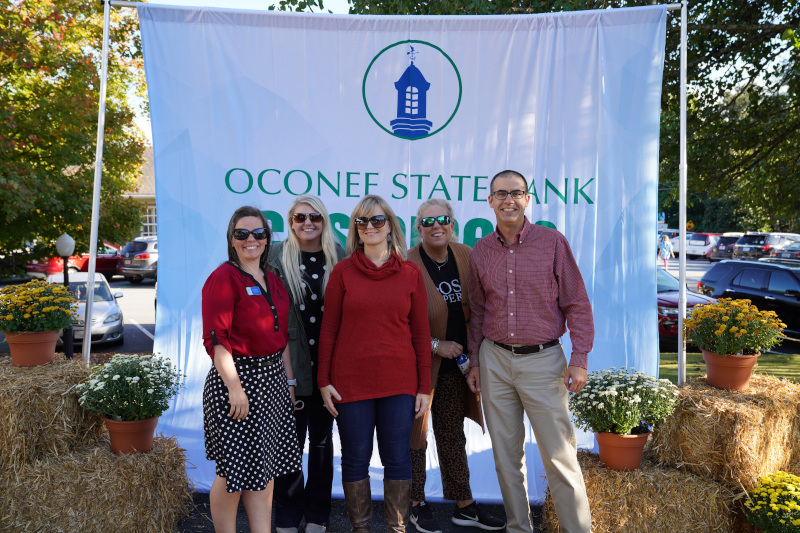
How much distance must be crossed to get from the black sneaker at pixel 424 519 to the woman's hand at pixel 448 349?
1.01 metres

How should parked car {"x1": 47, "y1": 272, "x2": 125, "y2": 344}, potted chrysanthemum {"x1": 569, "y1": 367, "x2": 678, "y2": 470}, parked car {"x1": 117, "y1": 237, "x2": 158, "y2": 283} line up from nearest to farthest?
potted chrysanthemum {"x1": 569, "y1": 367, "x2": 678, "y2": 470}, parked car {"x1": 47, "y1": 272, "x2": 125, "y2": 344}, parked car {"x1": 117, "y1": 237, "x2": 158, "y2": 283}

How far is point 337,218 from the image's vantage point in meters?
4.39

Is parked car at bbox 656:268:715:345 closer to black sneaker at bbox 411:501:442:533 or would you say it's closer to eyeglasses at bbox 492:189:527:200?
black sneaker at bbox 411:501:442:533

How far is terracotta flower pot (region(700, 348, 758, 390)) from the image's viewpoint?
11.9 feet

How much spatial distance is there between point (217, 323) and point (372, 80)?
7.64ft

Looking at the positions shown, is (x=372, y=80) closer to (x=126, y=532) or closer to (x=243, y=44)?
(x=243, y=44)

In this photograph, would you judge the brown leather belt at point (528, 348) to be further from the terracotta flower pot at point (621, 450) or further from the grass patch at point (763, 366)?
the grass patch at point (763, 366)

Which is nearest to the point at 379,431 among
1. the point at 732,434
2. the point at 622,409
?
the point at 622,409

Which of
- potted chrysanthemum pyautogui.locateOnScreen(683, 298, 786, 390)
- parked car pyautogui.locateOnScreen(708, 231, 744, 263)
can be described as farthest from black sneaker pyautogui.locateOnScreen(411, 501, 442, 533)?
parked car pyautogui.locateOnScreen(708, 231, 744, 263)

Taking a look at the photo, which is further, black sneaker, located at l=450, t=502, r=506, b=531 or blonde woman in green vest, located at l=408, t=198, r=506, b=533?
black sneaker, located at l=450, t=502, r=506, b=531

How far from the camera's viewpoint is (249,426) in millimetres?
2826

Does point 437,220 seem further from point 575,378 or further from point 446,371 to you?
point 575,378

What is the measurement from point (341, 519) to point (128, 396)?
1489mm

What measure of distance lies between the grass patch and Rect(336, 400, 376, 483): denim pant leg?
217 inches
